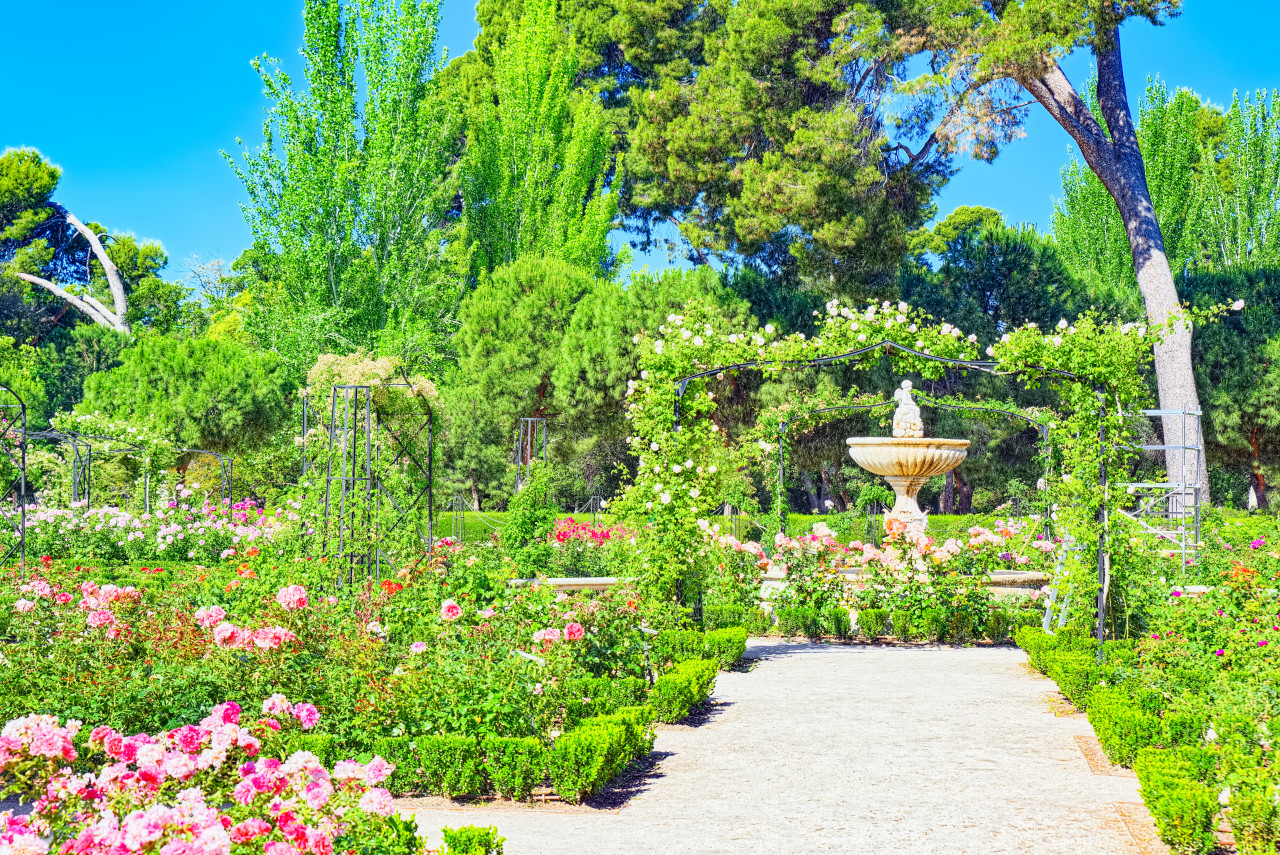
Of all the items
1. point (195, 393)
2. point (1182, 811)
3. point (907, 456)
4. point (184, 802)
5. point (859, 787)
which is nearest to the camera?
point (184, 802)

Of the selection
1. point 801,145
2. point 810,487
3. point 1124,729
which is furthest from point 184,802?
point 810,487

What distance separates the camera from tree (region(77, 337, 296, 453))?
56.1 feet

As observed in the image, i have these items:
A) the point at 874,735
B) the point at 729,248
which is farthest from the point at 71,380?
the point at 874,735

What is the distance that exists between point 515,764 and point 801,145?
12.6 meters

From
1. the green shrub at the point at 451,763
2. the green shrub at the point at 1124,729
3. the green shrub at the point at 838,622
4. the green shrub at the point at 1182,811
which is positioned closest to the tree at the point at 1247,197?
the green shrub at the point at 838,622

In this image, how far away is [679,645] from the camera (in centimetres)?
684

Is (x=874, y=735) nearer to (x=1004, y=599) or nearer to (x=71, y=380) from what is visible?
(x=1004, y=599)

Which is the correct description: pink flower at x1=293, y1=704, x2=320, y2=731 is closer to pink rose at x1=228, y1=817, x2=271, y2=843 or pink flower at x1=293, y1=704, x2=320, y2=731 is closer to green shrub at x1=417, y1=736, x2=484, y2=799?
green shrub at x1=417, y1=736, x2=484, y2=799

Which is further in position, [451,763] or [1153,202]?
[1153,202]

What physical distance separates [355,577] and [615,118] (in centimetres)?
1867

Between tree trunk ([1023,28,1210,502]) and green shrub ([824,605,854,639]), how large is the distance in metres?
8.09

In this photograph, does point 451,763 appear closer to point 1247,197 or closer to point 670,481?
point 670,481

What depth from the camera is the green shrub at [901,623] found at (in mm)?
8766

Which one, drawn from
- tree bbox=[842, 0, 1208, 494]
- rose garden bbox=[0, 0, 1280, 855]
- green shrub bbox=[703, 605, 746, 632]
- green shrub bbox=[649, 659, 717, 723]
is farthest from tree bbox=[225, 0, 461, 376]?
green shrub bbox=[649, 659, 717, 723]
